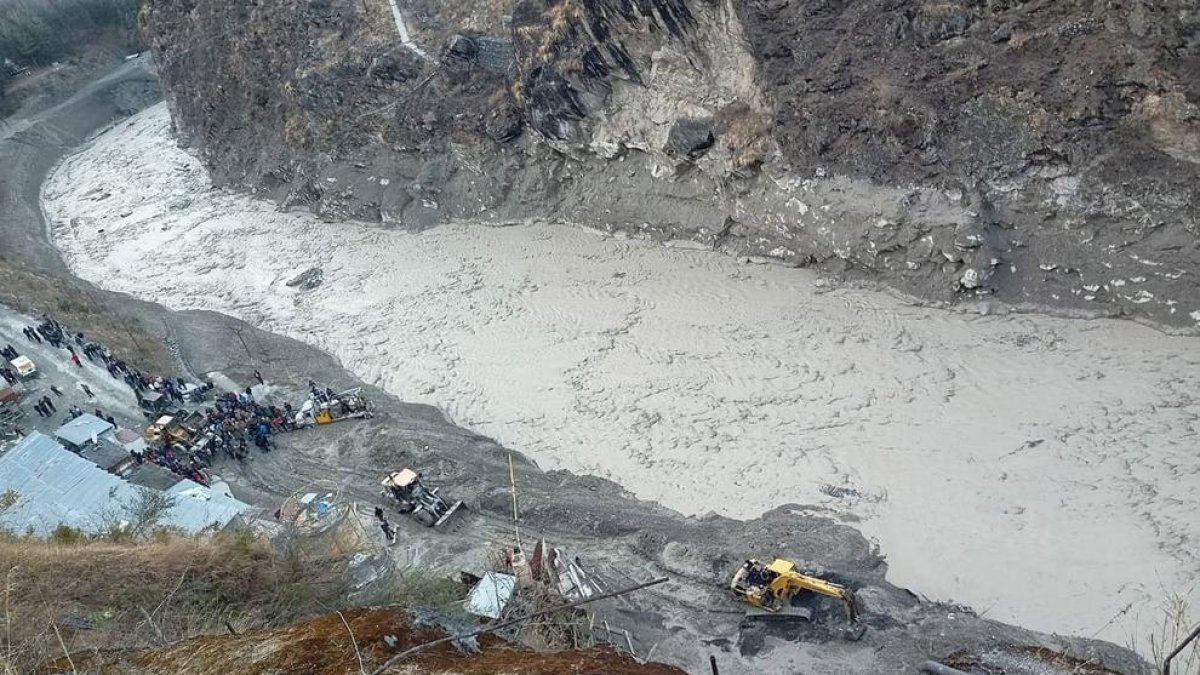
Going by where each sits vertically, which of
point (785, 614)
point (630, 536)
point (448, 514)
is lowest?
point (630, 536)

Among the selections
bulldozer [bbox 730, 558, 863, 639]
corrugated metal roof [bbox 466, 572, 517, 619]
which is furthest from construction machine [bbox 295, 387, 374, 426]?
bulldozer [bbox 730, 558, 863, 639]

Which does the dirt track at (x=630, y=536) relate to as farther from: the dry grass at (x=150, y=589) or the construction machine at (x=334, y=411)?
the dry grass at (x=150, y=589)

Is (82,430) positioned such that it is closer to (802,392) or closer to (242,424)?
(242,424)

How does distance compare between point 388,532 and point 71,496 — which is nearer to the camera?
point 71,496

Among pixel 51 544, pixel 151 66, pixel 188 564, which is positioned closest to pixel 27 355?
pixel 51 544

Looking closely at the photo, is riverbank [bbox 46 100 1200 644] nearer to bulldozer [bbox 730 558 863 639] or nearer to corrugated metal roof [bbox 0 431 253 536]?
bulldozer [bbox 730 558 863 639]

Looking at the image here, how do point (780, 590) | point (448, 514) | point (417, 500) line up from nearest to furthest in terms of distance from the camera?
point (780, 590) < point (448, 514) < point (417, 500)

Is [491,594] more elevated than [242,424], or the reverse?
[491,594]

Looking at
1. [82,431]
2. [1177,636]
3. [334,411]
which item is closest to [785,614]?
[1177,636]

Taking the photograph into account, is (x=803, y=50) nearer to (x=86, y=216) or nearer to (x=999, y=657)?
(x=999, y=657)
